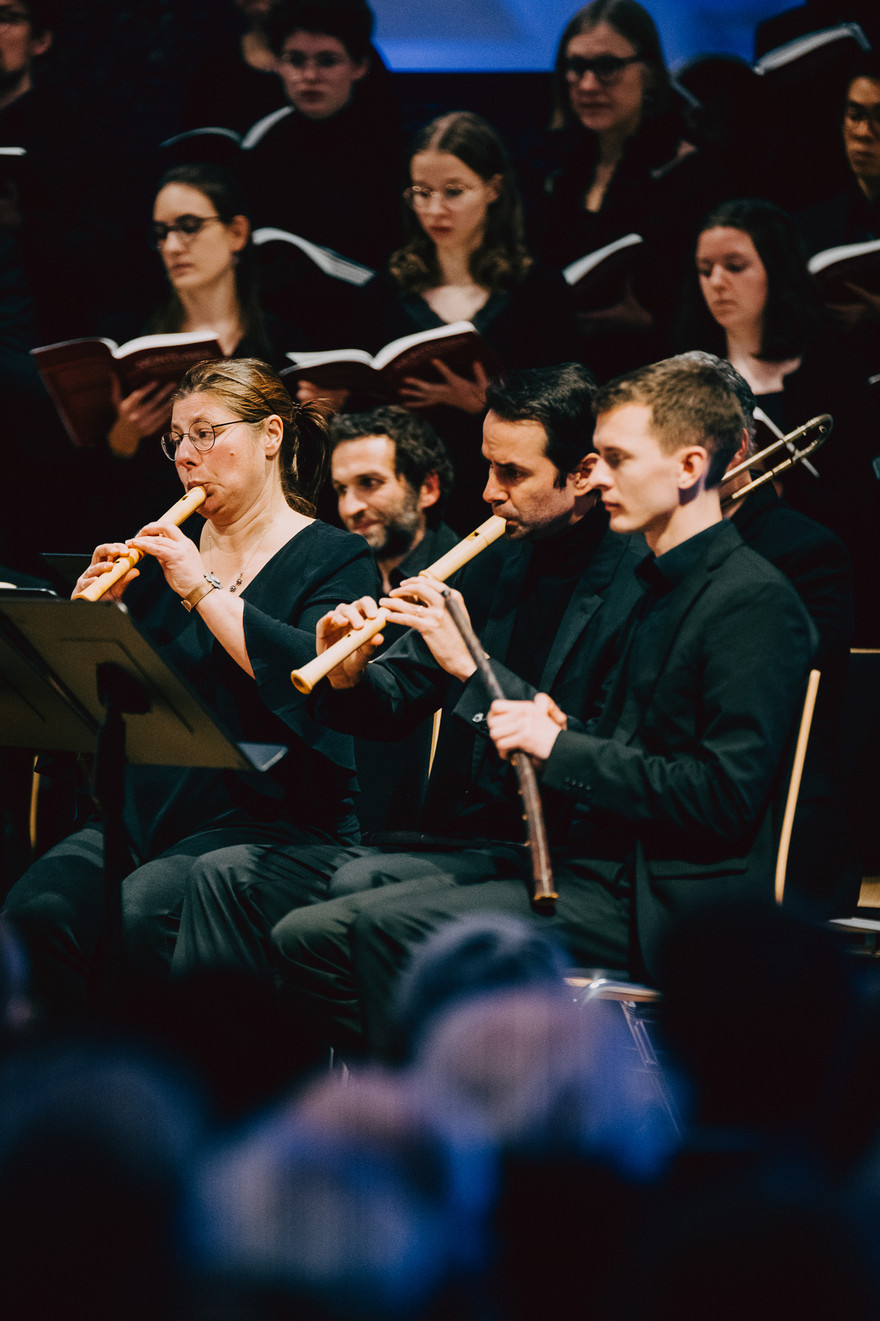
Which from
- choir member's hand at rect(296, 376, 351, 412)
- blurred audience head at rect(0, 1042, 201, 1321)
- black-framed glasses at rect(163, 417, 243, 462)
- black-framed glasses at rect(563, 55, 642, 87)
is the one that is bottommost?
blurred audience head at rect(0, 1042, 201, 1321)

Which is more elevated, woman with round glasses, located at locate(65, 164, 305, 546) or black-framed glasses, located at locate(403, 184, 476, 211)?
black-framed glasses, located at locate(403, 184, 476, 211)

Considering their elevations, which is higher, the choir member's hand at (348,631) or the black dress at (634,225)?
the black dress at (634,225)

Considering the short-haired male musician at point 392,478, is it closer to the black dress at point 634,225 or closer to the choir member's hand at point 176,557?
the black dress at point 634,225

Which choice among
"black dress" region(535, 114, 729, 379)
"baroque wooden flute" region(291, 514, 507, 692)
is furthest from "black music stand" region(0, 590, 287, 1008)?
"black dress" region(535, 114, 729, 379)

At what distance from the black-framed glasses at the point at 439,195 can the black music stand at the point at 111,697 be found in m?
2.77

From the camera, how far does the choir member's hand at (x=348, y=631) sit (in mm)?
2535

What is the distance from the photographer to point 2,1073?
148cm

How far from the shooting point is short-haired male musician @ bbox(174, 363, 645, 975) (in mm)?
2570

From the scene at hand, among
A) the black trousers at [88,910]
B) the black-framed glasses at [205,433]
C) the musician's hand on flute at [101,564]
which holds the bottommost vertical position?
the black trousers at [88,910]

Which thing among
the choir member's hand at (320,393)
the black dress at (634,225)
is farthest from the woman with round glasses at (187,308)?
the black dress at (634,225)

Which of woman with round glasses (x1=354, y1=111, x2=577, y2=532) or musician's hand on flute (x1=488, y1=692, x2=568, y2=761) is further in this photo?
woman with round glasses (x1=354, y1=111, x2=577, y2=532)

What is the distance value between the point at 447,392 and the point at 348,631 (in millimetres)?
2031

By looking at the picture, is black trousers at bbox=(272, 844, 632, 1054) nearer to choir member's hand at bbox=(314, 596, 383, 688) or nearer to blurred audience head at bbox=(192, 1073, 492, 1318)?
choir member's hand at bbox=(314, 596, 383, 688)

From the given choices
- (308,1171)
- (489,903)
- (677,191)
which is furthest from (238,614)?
(677,191)
